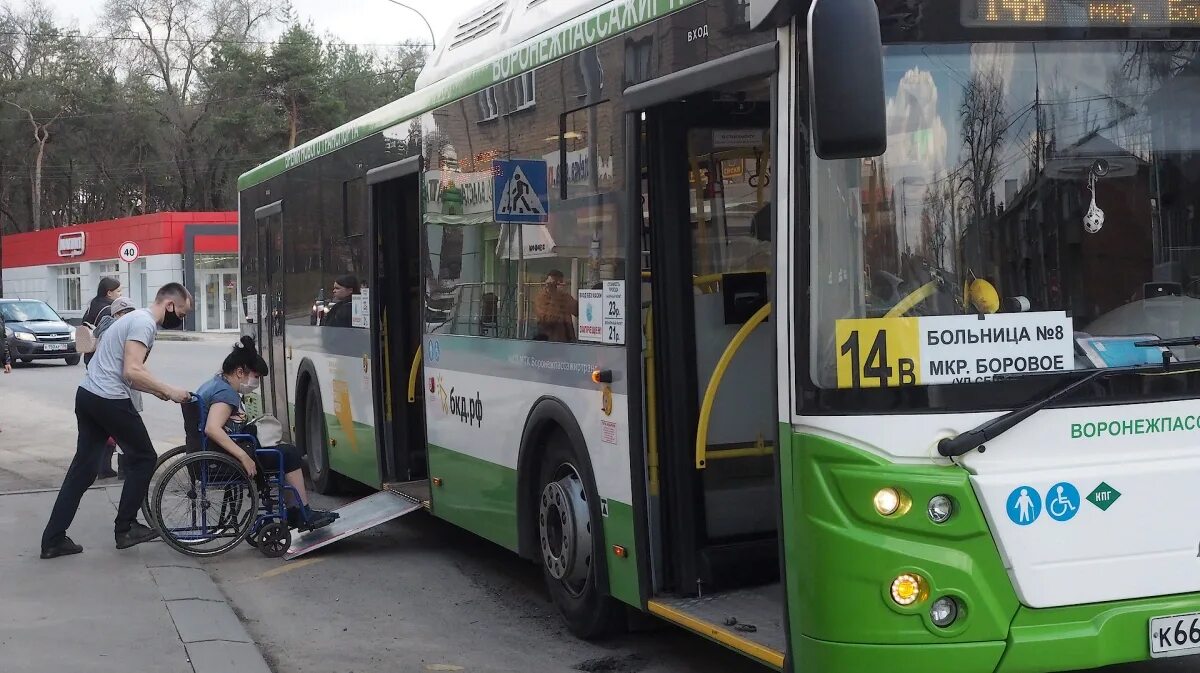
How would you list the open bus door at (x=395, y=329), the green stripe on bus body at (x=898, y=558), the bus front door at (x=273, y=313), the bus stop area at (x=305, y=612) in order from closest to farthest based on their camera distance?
the green stripe on bus body at (x=898, y=558) → the bus stop area at (x=305, y=612) → the open bus door at (x=395, y=329) → the bus front door at (x=273, y=313)

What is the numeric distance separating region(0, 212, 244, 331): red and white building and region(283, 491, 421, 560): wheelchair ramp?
1640 inches

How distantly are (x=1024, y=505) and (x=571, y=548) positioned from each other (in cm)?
282

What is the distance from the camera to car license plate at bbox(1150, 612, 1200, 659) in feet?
15.7

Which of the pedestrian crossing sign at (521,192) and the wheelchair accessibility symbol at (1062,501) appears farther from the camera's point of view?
the pedestrian crossing sign at (521,192)

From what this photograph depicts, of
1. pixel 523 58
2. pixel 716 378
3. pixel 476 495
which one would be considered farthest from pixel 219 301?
pixel 716 378

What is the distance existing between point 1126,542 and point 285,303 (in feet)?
32.1

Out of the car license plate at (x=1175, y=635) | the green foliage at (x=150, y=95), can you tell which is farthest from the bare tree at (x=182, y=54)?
the car license plate at (x=1175, y=635)

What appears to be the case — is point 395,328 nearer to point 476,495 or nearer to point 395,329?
point 395,329

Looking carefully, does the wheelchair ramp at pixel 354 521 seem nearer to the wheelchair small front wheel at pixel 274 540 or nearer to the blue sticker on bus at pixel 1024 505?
the wheelchair small front wheel at pixel 274 540

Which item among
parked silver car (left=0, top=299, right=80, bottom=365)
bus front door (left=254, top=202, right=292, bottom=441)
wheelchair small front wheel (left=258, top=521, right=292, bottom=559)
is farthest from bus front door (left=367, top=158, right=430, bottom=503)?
parked silver car (left=0, top=299, right=80, bottom=365)

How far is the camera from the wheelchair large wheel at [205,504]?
9328 millimetres

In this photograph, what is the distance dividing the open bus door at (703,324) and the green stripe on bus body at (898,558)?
141cm

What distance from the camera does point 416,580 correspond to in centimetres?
898

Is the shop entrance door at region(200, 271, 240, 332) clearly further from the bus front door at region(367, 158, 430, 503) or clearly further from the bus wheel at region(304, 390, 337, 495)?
the bus front door at region(367, 158, 430, 503)
